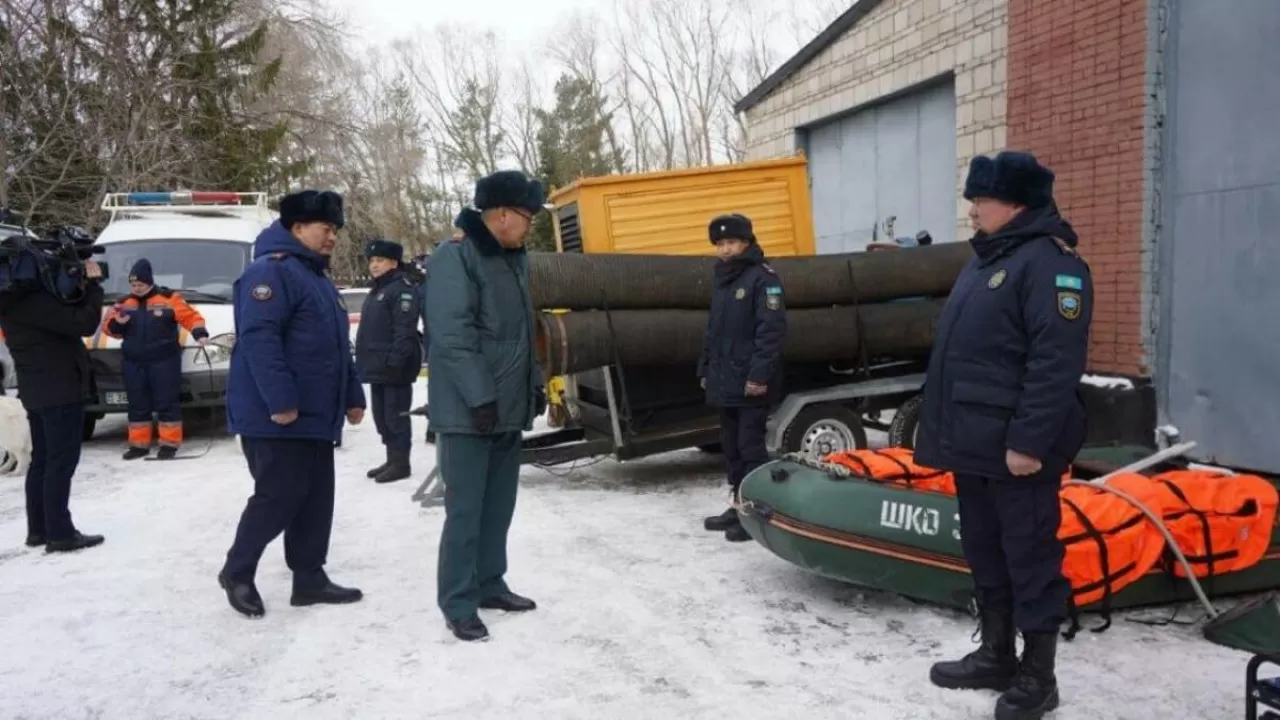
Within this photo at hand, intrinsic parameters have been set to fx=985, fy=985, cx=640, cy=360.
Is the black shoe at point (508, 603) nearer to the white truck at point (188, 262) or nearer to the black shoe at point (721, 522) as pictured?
the black shoe at point (721, 522)

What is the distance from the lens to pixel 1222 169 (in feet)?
21.1

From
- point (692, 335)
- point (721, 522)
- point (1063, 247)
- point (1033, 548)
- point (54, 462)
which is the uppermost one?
point (1063, 247)

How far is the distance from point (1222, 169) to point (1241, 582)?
10.8ft

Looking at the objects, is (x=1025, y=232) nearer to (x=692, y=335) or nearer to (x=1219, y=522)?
(x=1219, y=522)

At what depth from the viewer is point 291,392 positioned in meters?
4.21

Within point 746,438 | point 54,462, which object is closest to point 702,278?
point 746,438

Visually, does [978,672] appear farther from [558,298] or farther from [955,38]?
[955,38]

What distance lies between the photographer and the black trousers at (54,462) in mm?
5348

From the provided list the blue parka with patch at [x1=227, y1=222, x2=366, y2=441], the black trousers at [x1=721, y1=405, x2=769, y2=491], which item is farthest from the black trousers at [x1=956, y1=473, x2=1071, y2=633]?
the blue parka with patch at [x1=227, y1=222, x2=366, y2=441]

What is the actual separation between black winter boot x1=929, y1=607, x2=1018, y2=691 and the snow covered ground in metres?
0.06

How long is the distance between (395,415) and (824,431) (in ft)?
10.7

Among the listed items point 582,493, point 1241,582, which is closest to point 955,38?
point 582,493

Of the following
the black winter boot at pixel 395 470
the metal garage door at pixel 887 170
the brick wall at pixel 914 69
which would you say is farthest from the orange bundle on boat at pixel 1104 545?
the metal garage door at pixel 887 170

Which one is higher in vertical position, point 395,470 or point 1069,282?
point 1069,282
